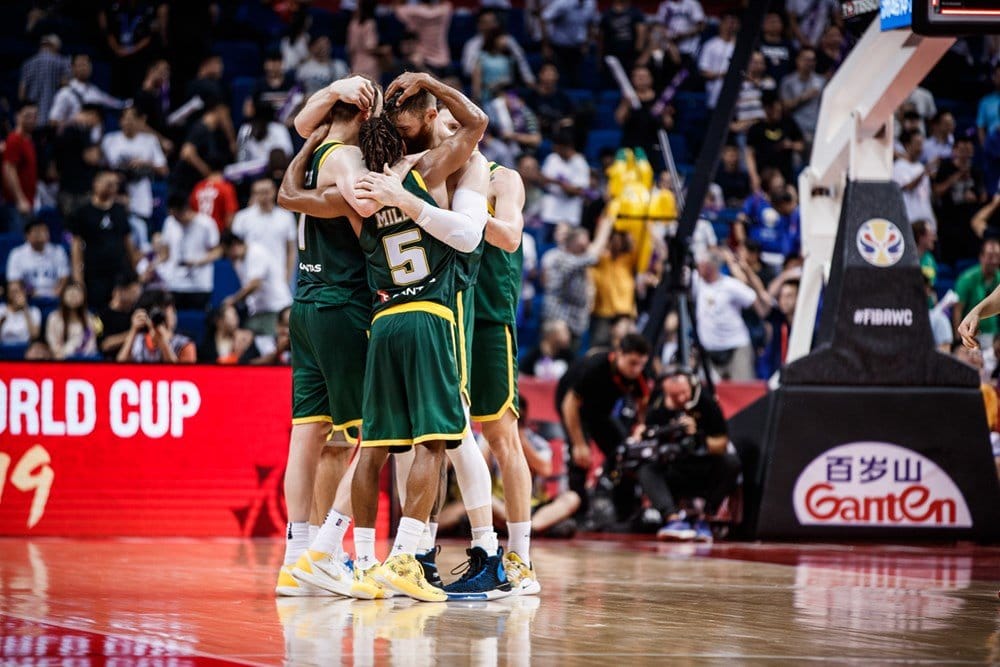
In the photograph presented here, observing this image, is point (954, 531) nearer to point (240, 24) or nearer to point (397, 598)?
point (397, 598)

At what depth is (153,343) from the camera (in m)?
12.2

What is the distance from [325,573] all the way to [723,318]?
348 inches

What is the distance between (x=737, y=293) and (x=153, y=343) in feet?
19.2

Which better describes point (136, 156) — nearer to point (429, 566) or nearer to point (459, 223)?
point (429, 566)

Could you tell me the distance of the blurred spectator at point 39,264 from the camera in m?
15.0

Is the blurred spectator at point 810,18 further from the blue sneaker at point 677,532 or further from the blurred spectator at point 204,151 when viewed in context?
the blue sneaker at point 677,532

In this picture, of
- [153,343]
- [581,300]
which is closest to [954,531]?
[581,300]

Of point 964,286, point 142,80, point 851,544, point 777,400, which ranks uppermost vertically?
point 142,80

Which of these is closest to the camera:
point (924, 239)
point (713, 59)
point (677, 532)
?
point (677, 532)

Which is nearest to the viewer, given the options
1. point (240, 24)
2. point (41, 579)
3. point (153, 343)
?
point (41, 579)

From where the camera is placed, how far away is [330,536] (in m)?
6.63

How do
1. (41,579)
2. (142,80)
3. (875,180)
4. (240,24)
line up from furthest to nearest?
(240,24)
(142,80)
(875,180)
(41,579)

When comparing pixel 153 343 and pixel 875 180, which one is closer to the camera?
pixel 875 180

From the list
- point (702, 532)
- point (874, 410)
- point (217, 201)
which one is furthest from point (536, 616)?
point (217, 201)
